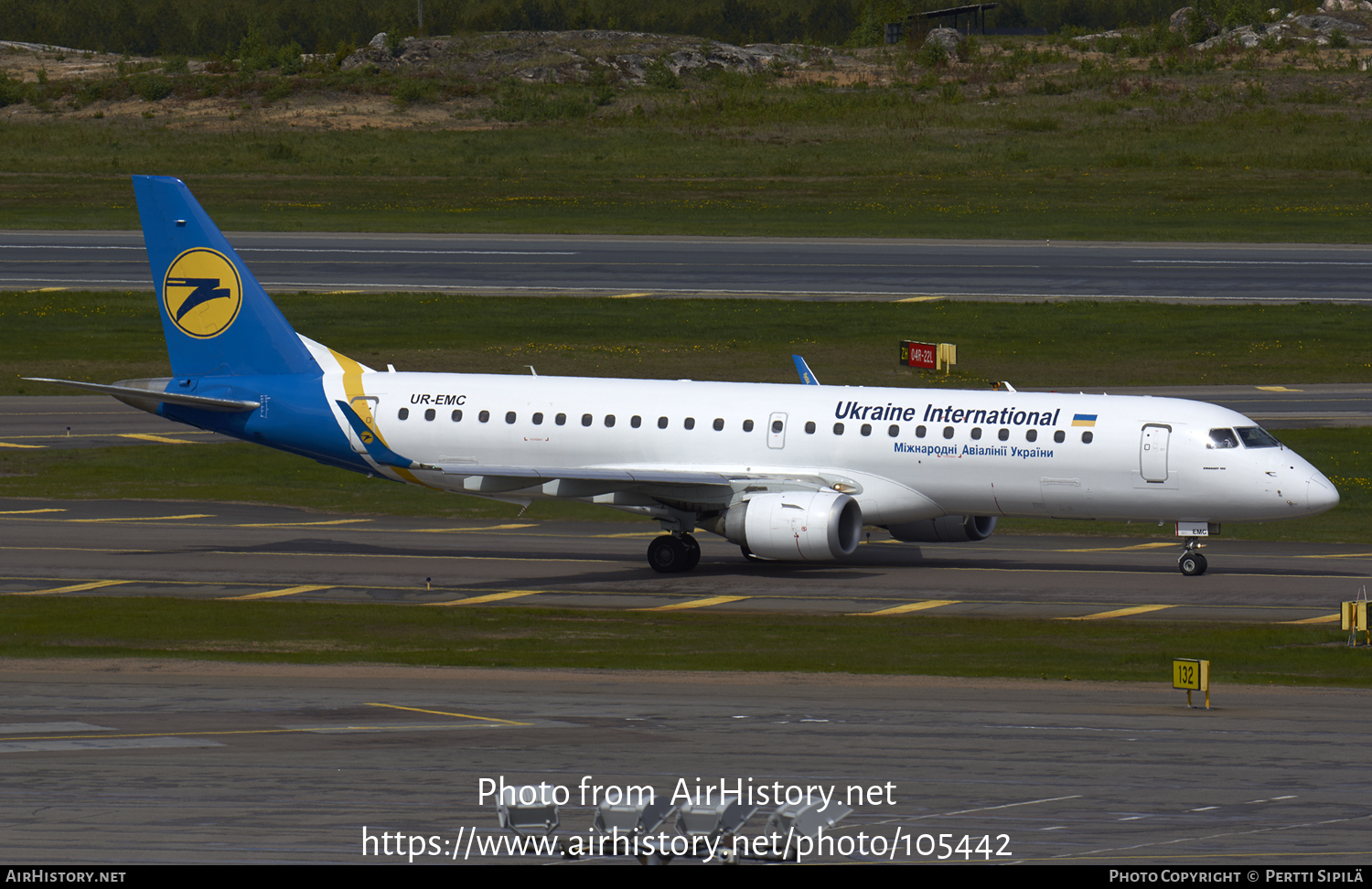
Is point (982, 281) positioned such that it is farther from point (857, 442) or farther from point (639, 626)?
point (639, 626)

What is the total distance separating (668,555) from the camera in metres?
41.8

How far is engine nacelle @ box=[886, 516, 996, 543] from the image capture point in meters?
42.4

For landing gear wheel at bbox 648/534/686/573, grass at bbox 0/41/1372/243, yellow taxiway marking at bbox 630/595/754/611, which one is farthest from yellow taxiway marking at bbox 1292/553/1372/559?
grass at bbox 0/41/1372/243

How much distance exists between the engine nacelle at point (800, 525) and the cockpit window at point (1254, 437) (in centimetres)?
845

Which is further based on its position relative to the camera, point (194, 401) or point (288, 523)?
point (288, 523)

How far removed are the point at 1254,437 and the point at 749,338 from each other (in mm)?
37166

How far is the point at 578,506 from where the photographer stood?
50938 millimetres

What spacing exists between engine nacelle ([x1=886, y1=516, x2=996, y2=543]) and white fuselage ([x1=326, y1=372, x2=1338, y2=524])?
1.06 m

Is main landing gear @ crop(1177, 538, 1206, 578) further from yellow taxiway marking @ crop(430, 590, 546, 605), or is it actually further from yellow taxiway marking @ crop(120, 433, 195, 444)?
yellow taxiway marking @ crop(120, 433, 195, 444)

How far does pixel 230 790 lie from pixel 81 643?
483 inches

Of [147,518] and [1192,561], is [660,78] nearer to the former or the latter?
[147,518]

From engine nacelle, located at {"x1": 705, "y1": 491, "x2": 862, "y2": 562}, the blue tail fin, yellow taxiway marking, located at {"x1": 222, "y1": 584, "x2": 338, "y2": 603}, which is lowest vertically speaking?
yellow taxiway marking, located at {"x1": 222, "y1": 584, "x2": 338, "y2": 603}

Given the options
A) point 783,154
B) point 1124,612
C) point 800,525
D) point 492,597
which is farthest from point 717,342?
point 783,154
